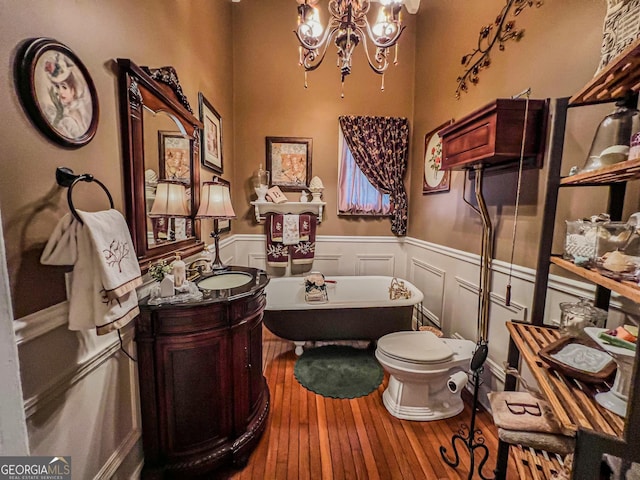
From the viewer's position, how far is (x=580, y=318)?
110 cm

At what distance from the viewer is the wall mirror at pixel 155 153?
1227 millimetres

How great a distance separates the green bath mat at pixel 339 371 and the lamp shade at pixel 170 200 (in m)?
1.64

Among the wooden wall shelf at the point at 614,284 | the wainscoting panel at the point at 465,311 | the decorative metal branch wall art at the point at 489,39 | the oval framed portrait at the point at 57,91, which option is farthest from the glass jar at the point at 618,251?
the oval framed portrait at the point at 57,91

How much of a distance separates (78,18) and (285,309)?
2.10 m

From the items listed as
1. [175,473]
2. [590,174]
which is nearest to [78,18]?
[590,174]

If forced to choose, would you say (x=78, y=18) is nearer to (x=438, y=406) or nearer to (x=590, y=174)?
(x=590, y=174)

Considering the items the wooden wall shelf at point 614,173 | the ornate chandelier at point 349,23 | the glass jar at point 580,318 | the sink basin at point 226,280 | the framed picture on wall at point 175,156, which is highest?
the ornate chandelier at point 349,23

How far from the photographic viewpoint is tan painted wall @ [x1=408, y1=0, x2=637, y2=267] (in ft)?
4.50

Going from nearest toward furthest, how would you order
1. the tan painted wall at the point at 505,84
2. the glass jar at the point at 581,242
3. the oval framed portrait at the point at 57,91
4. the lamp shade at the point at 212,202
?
1. the oval framed portrait at the point at 57,91
2. the glass jar at the point at 581,242
3. the tan painted wall at the point at 505,84
4. the lamp shade at the point at 212,202

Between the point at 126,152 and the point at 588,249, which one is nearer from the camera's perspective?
the point at 588,249

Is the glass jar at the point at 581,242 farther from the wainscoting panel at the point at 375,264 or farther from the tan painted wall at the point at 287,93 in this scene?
the tan painted wall at the point at 287,93

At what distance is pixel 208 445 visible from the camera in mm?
1391

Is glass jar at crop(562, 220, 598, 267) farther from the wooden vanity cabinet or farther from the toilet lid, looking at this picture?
the wooden vanity cabinet

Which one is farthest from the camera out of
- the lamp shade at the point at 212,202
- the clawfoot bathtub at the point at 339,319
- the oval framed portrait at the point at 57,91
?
the clawfoot bathtub at the point at 339,319
